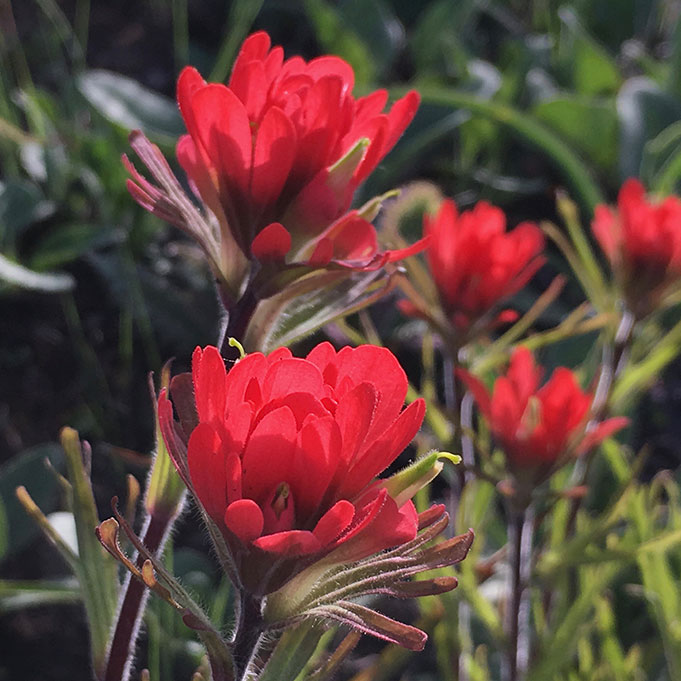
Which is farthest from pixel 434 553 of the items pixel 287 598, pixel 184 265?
pixel 184 265

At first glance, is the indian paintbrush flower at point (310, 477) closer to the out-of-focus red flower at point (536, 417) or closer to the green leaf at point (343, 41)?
the out-of-focus red flower at point (536, 417)

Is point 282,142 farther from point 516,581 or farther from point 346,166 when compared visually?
point 516,581

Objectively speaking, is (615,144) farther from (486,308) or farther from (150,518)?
(150,518)

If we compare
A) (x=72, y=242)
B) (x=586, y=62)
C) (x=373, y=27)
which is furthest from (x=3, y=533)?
(x=586, y=62)

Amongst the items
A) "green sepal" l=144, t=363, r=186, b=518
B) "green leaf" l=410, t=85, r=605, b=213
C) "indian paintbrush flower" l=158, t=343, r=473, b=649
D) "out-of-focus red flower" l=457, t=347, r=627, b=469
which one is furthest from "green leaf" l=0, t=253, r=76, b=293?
"indian paintbrush flower" l=158, t=343, r=473, b=649

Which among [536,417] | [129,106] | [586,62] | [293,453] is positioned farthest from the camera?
[586,62]

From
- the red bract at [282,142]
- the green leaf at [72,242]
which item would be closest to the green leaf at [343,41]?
the green leaf at [72,242]

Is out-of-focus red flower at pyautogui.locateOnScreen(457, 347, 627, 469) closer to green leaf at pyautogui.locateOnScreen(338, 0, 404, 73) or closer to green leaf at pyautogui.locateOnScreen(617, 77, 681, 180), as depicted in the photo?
green leaf at pyautogui.locateOnScreen(617, 77, 681, 180)
